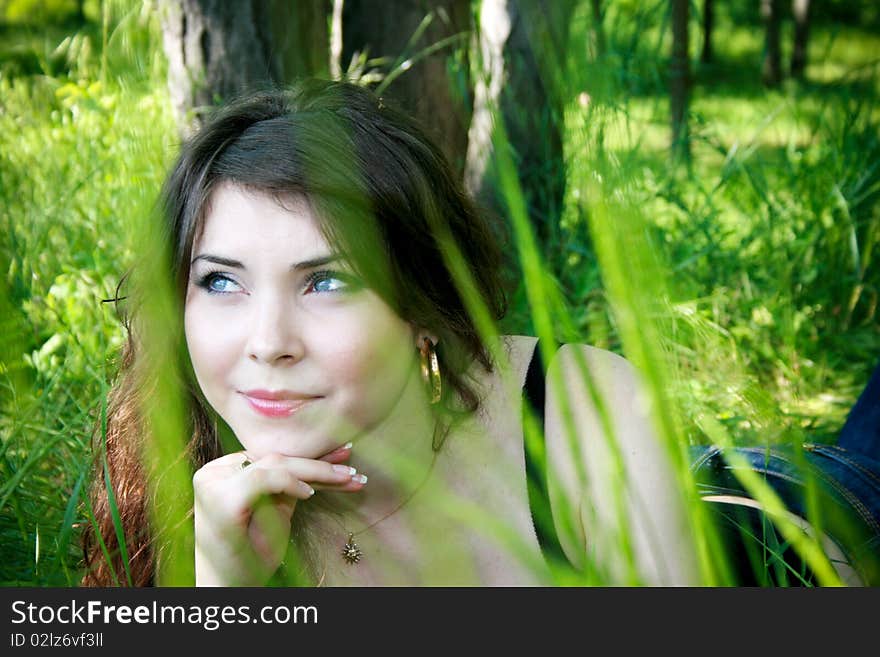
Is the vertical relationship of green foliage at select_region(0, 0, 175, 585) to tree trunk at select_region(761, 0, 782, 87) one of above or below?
below

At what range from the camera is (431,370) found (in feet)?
6.16

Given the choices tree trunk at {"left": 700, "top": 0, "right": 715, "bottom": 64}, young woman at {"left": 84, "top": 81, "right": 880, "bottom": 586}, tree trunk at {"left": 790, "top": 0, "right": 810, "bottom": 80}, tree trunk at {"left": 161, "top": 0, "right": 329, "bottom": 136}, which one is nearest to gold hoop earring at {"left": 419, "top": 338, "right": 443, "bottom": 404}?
young woman at {"left": 84, "top": 81, "right": 880, "bottom": 586}

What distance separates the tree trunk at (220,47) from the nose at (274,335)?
5.49ft

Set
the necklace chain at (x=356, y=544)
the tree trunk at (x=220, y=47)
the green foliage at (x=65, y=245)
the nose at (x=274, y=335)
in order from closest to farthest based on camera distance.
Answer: the nose at (x=274, y=335) → the necklace chain at (x=356, y=544) → the green foliage at (x=65, y=245) → the tree trunk at (x=220, y=47)

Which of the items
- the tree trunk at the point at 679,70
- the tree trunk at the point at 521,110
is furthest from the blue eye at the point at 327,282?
the tree trunk at the point at 679,70

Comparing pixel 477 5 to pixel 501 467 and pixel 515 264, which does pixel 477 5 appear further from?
pixel 501 467

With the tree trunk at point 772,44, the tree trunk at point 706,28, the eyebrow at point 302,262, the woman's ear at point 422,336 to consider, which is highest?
the tree trunk at point 772,44

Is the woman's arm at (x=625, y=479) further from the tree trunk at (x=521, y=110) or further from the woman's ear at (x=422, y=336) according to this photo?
the tree trunk at (x=521, y=110)

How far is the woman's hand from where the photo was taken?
5.00ft

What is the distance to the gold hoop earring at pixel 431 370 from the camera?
1847mm

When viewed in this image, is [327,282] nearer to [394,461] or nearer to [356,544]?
[394,461]

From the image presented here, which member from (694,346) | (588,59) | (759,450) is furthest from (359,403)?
(694,346)

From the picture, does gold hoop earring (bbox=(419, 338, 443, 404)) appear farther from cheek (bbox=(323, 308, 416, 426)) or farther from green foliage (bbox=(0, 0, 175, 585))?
green foliage (bbox=(0, 0, 175, 585))

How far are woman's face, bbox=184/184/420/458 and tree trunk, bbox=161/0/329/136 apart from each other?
1.55m
